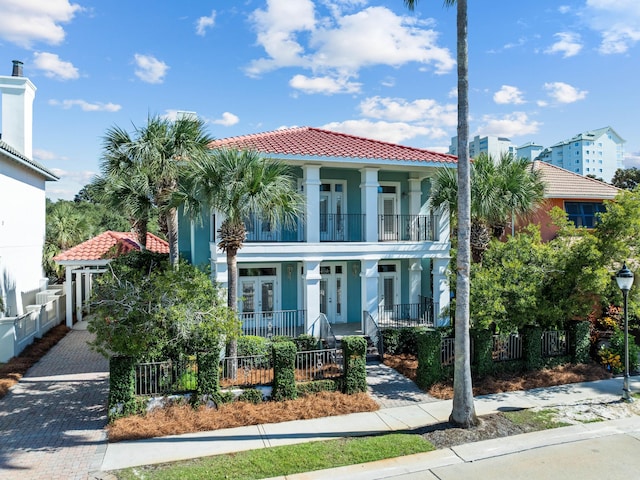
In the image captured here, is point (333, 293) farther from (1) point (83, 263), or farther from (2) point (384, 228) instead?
(1) point (83, 263)

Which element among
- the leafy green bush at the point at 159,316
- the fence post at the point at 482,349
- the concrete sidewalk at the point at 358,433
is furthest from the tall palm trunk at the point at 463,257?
the leafy green bush at the point at 159,316

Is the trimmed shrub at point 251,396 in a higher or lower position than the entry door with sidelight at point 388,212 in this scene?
lower

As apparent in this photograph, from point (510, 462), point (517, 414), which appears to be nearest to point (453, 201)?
point (517, 414)

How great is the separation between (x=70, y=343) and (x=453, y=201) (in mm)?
15439

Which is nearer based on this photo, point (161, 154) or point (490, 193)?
point (161, 154)

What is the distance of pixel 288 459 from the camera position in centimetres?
809

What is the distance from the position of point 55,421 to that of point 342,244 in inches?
389

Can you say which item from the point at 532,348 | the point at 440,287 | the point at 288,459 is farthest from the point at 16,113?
the point at 532,348

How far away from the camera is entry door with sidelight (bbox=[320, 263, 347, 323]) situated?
700 inches

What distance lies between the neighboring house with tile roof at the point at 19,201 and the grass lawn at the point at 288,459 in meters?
11.5

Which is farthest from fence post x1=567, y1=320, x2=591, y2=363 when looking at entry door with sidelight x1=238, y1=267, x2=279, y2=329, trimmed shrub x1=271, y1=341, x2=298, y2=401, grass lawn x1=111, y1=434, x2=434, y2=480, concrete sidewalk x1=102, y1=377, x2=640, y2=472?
entry door with sidelight x1=238, y1=267, x2=279, y2=329

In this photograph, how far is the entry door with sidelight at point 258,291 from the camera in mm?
16797

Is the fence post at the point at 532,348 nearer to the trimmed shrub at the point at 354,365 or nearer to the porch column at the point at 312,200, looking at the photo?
the trimmed shrub at the point at 354,365

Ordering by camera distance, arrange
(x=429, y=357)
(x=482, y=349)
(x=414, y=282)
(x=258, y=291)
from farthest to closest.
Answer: (x=414, y=282), (x=258, y=291), (x=482, y=349), (x=429, y=357)
